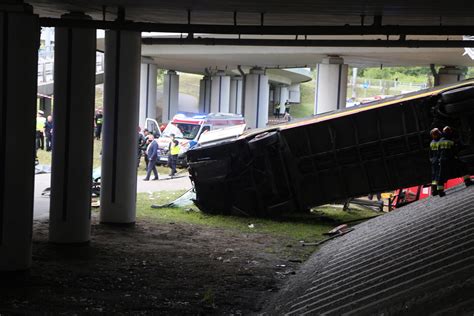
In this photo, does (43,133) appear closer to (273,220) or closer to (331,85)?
(331,85)

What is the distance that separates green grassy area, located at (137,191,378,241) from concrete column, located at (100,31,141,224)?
1.80 meters

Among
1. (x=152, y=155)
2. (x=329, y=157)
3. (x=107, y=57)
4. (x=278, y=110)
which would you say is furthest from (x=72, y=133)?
(x=278, y=110)

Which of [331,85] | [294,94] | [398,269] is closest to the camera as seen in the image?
[398,269]

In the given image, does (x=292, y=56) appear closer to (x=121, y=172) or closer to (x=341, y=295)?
(x=121, y=172)

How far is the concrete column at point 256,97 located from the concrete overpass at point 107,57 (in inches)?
1169

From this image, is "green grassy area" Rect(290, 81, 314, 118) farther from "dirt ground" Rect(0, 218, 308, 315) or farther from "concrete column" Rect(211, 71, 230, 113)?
"dirt ground" Rect(0, 218, 308, 315)

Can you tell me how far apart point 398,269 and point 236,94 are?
52.5 metres

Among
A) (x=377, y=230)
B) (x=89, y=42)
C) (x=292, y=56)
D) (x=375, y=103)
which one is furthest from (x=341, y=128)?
(x=292, y=56)

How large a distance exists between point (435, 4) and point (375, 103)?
18.8ft

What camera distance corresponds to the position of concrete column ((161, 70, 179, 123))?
56.8 meters

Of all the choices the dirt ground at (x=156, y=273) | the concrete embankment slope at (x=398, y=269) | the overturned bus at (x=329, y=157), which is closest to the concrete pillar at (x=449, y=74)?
the overturned bus at (x=329, y=157)

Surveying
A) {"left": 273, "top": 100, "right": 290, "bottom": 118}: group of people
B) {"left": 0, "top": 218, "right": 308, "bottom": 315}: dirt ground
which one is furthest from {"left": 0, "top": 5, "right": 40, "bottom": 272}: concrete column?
{"left": 273, "top": 100, "right": 290, "bottom": 118}: group of people

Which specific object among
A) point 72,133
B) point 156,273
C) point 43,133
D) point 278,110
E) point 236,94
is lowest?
point 156,273

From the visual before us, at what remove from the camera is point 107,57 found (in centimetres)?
1644
